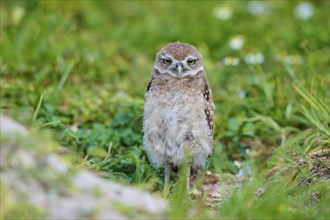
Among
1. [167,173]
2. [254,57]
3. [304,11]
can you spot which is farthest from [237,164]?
[304,11]

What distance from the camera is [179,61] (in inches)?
237

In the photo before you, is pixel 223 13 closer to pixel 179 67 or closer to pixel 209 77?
pixel 209 77

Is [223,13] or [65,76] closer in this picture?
[65,76]

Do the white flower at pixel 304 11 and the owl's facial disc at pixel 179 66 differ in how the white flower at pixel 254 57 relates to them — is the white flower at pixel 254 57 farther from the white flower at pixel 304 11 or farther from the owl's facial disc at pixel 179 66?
the owl's facial disc at pixel 179 66

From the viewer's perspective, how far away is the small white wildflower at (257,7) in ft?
34.4

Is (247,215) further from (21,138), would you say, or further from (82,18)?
(82,18)

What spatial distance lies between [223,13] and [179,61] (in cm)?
425

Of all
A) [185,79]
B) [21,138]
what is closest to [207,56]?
[185,79]

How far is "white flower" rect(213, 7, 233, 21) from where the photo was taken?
33.0ft

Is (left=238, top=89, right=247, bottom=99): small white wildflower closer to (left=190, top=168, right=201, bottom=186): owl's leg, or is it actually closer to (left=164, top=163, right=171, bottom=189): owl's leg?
(left=190, top=168, right=201, bottom=186): owl's leg

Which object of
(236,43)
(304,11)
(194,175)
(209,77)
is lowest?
(194,175)

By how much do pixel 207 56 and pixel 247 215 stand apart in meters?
5.14

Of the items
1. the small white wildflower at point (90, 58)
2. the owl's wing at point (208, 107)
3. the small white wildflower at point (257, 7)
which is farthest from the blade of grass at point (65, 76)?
the small white wildflower at point (257, 7)

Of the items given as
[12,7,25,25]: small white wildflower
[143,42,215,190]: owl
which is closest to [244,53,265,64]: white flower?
[143,42,215,190]: owl
